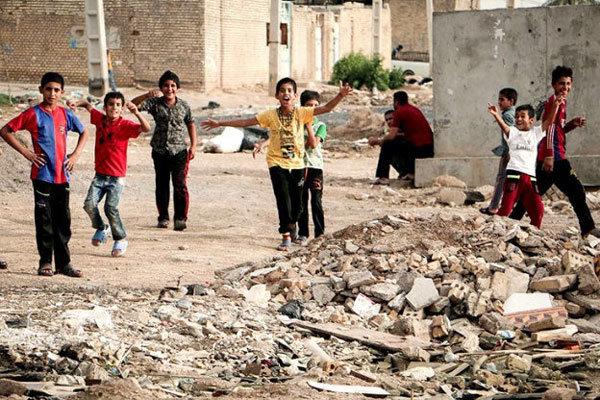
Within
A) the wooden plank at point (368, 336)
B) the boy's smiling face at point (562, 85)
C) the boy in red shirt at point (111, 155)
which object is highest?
the boy's smiling face at point (562, 85)

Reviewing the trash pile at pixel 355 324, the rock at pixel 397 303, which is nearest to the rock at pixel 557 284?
the trash pile at pixel 355 324

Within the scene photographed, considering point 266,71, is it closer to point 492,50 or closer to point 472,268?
point 492,50

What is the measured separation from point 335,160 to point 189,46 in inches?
530

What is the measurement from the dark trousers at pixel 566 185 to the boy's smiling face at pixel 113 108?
340 cm

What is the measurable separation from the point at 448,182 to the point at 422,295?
662 cm

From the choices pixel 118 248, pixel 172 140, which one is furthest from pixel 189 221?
pixel 118 248

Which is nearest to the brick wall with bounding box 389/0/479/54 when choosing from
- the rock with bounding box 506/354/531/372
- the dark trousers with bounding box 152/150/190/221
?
the dark trousers with bounding box 152/150/190/221

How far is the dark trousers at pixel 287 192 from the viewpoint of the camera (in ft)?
34.9

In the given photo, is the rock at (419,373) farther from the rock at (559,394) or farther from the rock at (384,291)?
the rock at (384,291)

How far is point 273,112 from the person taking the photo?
1062 cm

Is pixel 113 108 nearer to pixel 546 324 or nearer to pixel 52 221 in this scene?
pixel 52 221

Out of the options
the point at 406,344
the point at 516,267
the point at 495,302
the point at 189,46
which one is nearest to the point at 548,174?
the point at 516,267

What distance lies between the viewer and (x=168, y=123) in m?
11.6

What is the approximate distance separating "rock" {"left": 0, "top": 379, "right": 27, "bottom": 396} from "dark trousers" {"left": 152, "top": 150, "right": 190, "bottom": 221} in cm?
559
